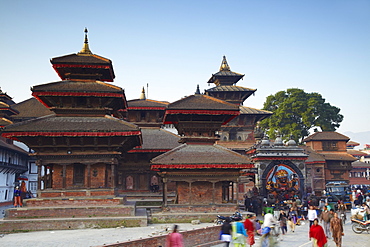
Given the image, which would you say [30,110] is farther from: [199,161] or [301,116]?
[301,116]

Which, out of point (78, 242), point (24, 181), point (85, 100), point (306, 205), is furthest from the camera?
point (24, 181)

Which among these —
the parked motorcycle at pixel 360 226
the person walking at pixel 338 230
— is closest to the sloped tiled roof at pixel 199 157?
the parked motorcycle at pixel 360 226

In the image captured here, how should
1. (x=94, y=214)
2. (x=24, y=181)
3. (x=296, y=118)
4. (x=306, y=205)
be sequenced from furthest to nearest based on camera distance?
(x=296, y=118) → (x=24, y=181) → (x=306, y=205) → (x=94, y=214)

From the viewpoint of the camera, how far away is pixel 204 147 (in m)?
27.1

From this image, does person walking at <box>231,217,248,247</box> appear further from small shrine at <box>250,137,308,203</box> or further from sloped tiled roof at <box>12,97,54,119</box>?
sloped tiled roof at <box>12,97,54,119</box>

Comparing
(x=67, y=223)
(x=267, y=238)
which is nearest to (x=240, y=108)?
(x=67, y=223)

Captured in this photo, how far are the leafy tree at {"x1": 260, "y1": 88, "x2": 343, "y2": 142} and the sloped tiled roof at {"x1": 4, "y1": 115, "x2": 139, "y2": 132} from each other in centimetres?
4686

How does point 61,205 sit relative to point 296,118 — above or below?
below

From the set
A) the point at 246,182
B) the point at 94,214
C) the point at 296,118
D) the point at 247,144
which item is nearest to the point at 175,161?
the point at 94,214

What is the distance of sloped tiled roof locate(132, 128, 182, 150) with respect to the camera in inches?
1314

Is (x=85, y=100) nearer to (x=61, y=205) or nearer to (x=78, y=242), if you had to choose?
(x=61, y=205)

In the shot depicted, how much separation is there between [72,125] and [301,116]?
171 feet

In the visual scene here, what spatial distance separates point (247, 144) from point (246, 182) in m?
6.34

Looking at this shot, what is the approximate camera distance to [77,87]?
26.1m
